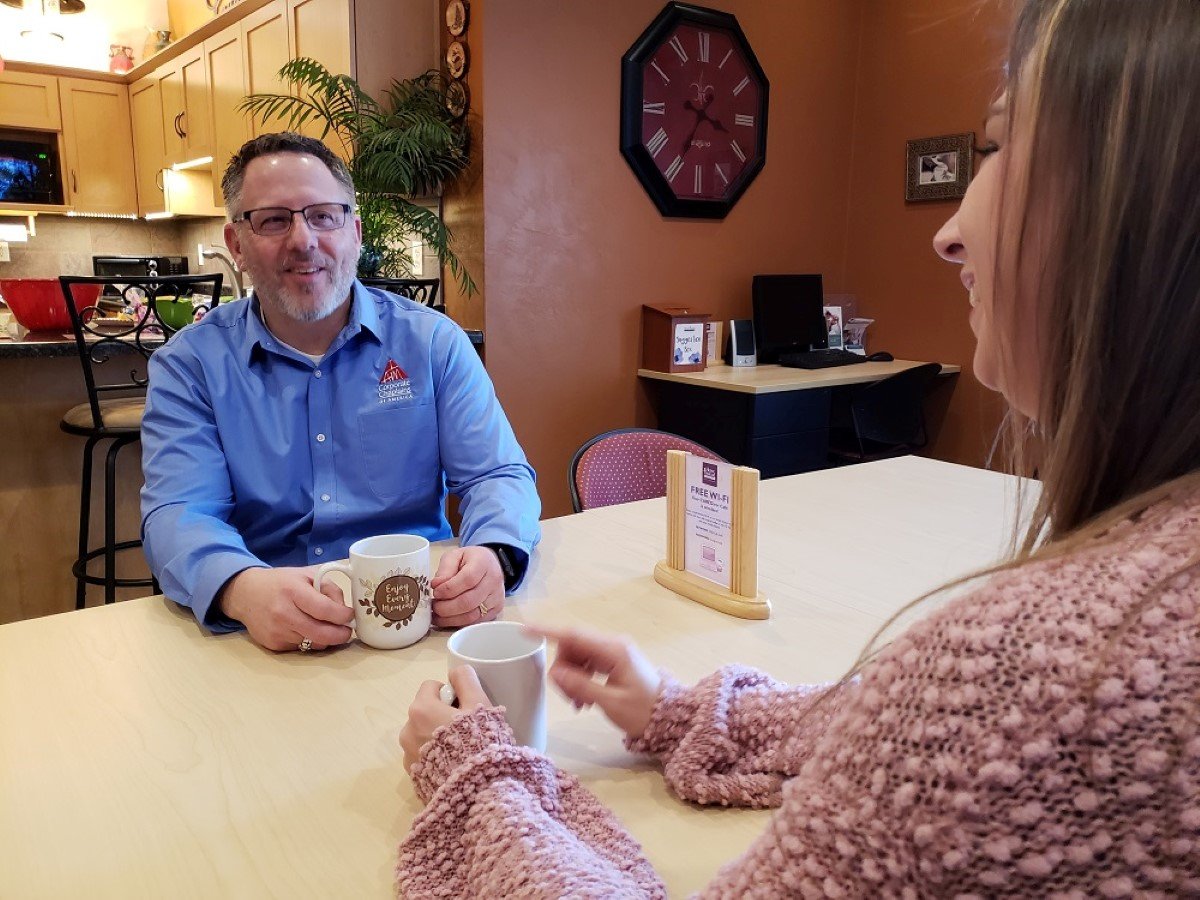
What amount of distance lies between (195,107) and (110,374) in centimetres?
287

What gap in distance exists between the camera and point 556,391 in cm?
338

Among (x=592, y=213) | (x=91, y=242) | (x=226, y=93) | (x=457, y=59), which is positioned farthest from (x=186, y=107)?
(x=592, y=213)

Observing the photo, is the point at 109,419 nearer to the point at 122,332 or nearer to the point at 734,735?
the point at 122,332

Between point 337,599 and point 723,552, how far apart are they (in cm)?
48

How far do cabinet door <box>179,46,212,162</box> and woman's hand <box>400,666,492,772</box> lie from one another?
468 cm

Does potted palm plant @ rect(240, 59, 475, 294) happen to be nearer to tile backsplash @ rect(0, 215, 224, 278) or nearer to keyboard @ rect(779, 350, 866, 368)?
keyboard @ rect(779, 350, 866, 368)

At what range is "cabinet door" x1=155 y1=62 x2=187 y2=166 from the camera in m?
4.86

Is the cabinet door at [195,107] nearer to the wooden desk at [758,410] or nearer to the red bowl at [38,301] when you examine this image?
the red bowl at [38,301]

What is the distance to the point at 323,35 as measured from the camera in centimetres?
340

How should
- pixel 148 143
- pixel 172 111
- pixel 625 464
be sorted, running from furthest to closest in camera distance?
pixel 148 143
pixel 172 111
pixel 625 464

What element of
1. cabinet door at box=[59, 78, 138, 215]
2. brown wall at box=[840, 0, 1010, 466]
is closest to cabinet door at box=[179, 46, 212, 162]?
cabinet door at box=[59, 78, 138, 215]

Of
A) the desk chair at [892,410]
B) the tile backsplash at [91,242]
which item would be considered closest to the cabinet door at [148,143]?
the tile backsplash at [91,242]

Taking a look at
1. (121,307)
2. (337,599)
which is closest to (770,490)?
(337,599)

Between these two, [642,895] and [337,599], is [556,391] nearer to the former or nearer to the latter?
[337,599]
